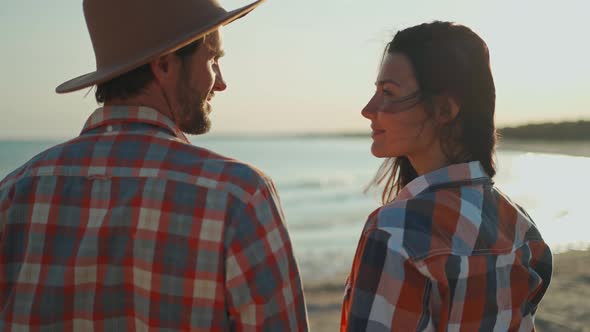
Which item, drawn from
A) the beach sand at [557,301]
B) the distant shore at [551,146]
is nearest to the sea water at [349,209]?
the beach sand at [557,301]

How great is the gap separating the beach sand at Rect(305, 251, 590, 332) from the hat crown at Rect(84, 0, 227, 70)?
561 cm

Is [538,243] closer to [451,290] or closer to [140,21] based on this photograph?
[451,290]

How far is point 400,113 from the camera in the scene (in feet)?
7.02

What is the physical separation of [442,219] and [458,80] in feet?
1.48

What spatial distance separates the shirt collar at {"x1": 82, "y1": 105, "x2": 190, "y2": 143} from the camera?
2010mm

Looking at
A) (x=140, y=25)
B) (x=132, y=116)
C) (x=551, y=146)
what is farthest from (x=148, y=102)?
(x=551, y=146)

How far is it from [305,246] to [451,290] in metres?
13.3

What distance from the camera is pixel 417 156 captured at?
2.17 meters

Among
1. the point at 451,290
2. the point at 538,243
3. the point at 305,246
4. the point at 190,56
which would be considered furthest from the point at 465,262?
the point at 305,246

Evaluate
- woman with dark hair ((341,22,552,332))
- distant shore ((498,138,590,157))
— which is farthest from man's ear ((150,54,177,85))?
distant shore ((498,138,590,157))

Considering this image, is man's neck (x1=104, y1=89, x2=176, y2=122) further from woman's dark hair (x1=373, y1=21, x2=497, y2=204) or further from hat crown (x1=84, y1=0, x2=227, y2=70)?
woman's dark hair (x1=373, y1=21, x2=497, y2=204)

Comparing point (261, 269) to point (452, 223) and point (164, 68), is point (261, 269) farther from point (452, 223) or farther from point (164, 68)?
point (164, 68)

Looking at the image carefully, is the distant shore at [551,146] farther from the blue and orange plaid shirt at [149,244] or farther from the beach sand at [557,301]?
the blue and orange plaid shirt at [149,244]

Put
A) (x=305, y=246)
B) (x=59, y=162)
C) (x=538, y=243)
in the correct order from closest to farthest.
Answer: (x=59, y=162) < (x=538, y=243) < (x=305, y=246)
